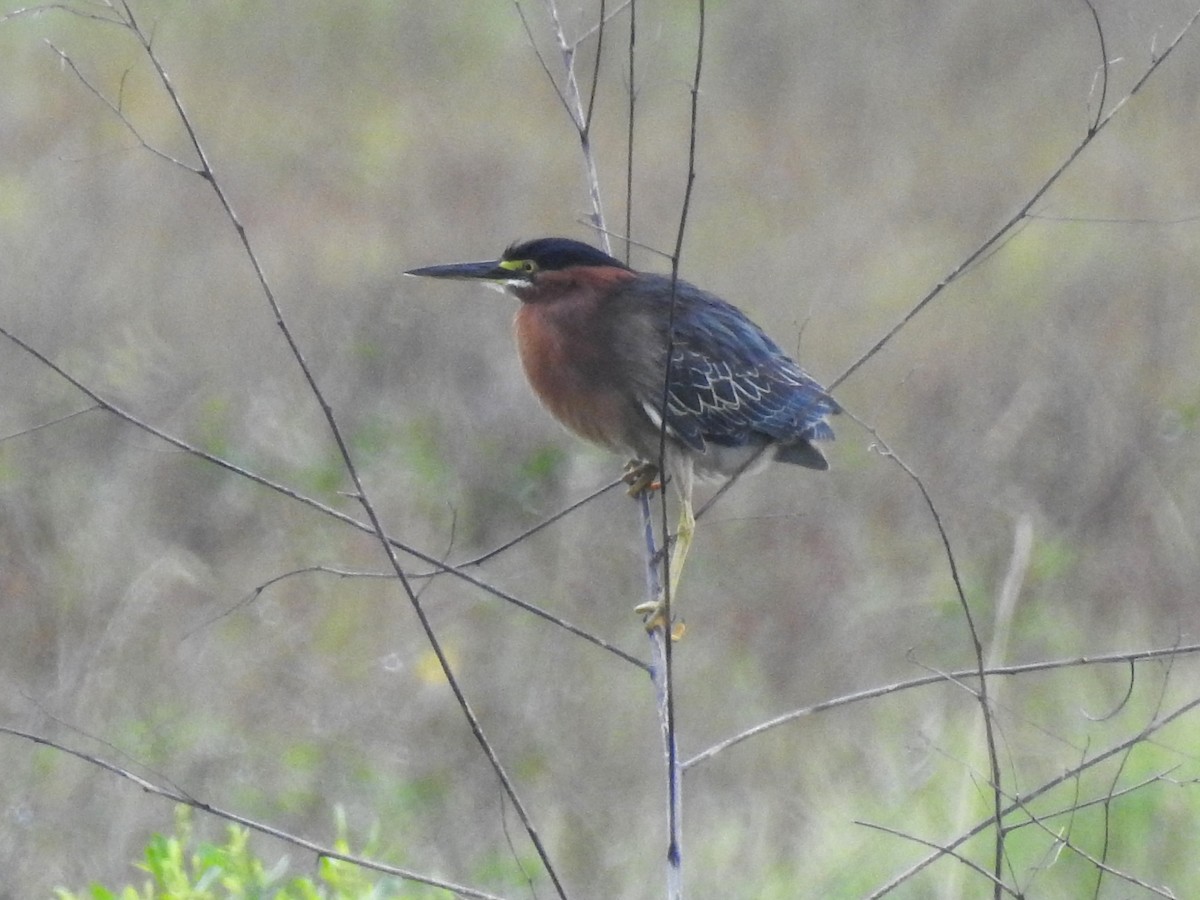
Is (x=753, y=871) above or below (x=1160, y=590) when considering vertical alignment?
below

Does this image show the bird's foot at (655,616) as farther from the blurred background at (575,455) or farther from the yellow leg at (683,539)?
the blurred background at (575,455)

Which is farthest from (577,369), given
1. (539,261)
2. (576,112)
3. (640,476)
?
(576,112)

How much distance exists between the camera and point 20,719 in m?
5.07

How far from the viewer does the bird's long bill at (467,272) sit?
332 cm

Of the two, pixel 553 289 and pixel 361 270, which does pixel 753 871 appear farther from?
Answer: pixel 361 270

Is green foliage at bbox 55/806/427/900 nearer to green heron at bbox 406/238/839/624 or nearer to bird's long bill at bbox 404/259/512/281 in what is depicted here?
green heron at bbox 406/238/839/624

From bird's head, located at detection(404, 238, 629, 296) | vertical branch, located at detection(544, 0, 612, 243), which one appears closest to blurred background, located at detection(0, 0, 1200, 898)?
vertical branch, located at detection(544, 0, 612, 243)

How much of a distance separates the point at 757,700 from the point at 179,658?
2.17m

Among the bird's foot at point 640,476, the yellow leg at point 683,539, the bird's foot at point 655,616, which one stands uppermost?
the bird's foot at point 640,476

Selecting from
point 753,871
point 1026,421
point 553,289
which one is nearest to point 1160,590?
point 1026,421

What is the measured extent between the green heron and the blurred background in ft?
0.77

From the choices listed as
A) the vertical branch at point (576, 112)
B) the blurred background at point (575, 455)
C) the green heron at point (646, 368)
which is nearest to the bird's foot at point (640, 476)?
the green heron at point (646, 368)

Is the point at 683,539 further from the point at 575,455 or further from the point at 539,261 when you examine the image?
the point at 575,455

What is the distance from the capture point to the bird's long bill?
3.32 meters
